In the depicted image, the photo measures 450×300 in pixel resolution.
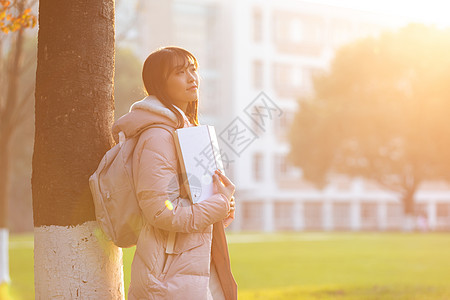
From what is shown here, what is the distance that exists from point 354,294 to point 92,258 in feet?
21.1

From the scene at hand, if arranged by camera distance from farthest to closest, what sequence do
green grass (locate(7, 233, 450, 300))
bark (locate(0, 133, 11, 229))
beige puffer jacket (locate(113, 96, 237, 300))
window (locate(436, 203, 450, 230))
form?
window (locate(436, 203, 450, 230)) → bark (locate(0, 133, 11, 229)) → green grass (locate(7, 233, 450, 300)) → beige puffer jacket (locate(113, 96, 237, 300))

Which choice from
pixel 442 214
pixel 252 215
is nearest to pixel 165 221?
pixel 252 215

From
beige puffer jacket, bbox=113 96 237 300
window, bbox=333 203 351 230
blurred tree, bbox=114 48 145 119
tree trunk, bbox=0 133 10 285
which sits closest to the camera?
beige puffer jacket, bbox=113 96 237 300

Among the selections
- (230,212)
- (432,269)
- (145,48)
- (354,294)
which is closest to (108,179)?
(230,212)

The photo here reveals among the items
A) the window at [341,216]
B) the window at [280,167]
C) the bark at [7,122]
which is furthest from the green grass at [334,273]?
the window at [341,216]

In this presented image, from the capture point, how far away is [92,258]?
3123 millimetres

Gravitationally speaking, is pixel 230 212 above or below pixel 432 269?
above

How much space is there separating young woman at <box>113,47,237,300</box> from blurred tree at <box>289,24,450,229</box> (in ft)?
95.2

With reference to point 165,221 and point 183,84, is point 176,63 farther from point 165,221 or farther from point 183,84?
point 165,221

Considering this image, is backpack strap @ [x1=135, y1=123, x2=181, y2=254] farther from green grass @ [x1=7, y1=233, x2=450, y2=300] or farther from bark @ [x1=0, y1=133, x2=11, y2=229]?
bark @ [x1=0, y1=133, x2=11, y2=229]

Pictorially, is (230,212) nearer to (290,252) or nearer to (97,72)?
(97,72)

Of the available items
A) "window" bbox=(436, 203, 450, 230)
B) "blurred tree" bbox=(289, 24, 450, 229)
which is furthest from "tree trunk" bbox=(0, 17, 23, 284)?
"window" bbox=(436, 203, 450, 230)

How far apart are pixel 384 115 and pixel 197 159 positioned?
3066 centimetres

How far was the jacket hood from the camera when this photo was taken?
283 cm
